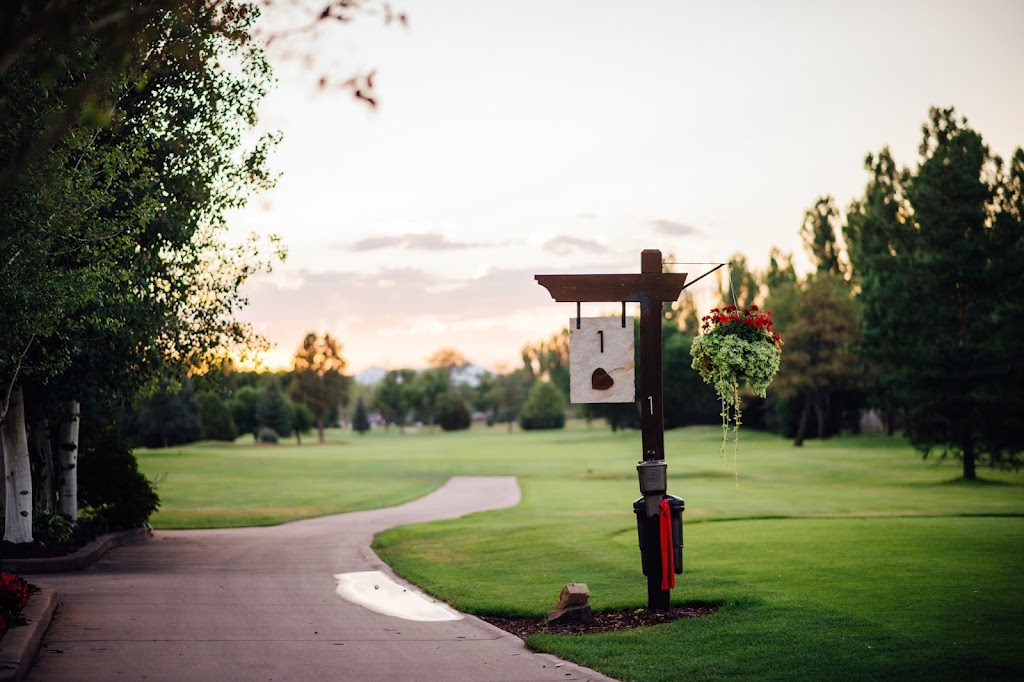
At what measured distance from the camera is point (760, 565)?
15172 millimetres

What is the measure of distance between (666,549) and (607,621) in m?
1.08

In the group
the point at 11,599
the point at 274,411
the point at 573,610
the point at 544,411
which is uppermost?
the point at 274,411

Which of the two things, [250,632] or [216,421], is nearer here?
[250,632]

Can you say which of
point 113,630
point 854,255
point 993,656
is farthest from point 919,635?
point 854,255

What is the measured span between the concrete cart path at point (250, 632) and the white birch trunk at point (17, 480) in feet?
5.05

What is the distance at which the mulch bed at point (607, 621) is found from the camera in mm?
11211

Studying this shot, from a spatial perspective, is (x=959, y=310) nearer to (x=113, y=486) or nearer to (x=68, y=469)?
(x=113, y=486)

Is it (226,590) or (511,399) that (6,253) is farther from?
(511,399)

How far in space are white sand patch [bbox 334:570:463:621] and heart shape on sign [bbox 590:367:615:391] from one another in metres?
3.31

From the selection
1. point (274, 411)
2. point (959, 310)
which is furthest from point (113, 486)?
point (274, 411)

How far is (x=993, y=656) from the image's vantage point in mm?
8961

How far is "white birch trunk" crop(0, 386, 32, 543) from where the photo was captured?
18.2 meters

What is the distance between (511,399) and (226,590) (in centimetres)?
17376

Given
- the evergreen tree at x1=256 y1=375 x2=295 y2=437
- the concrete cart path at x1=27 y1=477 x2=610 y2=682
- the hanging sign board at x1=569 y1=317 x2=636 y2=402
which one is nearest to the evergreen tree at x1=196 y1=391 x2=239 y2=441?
the evergreen tree at x1=256 y1=375 x2=295 y2=437
